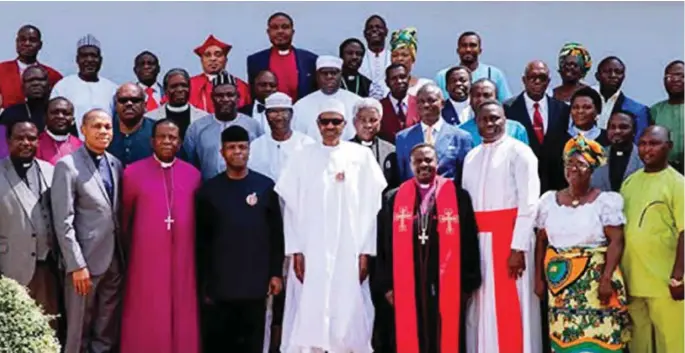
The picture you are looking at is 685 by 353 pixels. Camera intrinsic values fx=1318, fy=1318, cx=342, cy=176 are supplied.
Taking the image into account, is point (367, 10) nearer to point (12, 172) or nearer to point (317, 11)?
point (317, 11)

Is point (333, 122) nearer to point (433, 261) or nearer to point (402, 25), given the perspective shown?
point (433, 261)

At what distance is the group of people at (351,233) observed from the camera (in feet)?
25.2

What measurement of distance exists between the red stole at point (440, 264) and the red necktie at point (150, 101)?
91.7 inches

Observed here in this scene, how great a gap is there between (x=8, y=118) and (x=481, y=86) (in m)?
3.22

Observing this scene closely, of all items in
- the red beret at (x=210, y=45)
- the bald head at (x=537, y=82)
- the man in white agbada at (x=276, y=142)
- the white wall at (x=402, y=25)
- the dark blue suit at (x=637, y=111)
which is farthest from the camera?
the white wall at (x=402, y=25)

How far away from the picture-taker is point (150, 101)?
954cm

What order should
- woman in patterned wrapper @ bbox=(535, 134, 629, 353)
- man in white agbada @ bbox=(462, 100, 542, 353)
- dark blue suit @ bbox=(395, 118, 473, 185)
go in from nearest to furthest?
woman in patterned wrapper @ bbox=(535, 134, 629, 353)
man in white agbada @ bbox=(462, 100, 542, 353)
dark blue suit @ bbox=(395, 118, 473, 185)

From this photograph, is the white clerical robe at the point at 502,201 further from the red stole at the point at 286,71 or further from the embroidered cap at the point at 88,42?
the embroidered cap at the point at 88,42

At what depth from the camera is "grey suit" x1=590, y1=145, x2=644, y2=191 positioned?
8.14 m

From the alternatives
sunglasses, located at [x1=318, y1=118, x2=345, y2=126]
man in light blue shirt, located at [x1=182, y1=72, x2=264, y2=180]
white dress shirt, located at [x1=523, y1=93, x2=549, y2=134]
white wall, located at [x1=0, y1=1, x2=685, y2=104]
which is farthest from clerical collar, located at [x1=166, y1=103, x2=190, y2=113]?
white dress shirt, located at [x1=523, y1=93, x2=549, y2=134]

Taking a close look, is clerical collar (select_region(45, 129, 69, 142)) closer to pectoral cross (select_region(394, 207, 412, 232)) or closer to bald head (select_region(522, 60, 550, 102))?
pectoral cross (select_region(394, 207, 412, 232))

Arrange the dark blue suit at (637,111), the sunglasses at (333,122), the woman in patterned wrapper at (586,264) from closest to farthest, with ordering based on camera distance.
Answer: the woman in patterned wrapper at (586,264) → the sunglasses at (333,122) → the dark blue suit at (637,111)

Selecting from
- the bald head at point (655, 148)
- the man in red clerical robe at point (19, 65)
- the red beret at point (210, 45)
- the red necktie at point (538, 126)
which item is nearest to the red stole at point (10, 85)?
the man in red clerical robe at point (19, 65)

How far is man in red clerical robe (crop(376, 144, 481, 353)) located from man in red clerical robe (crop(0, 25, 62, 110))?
3.08 meters
